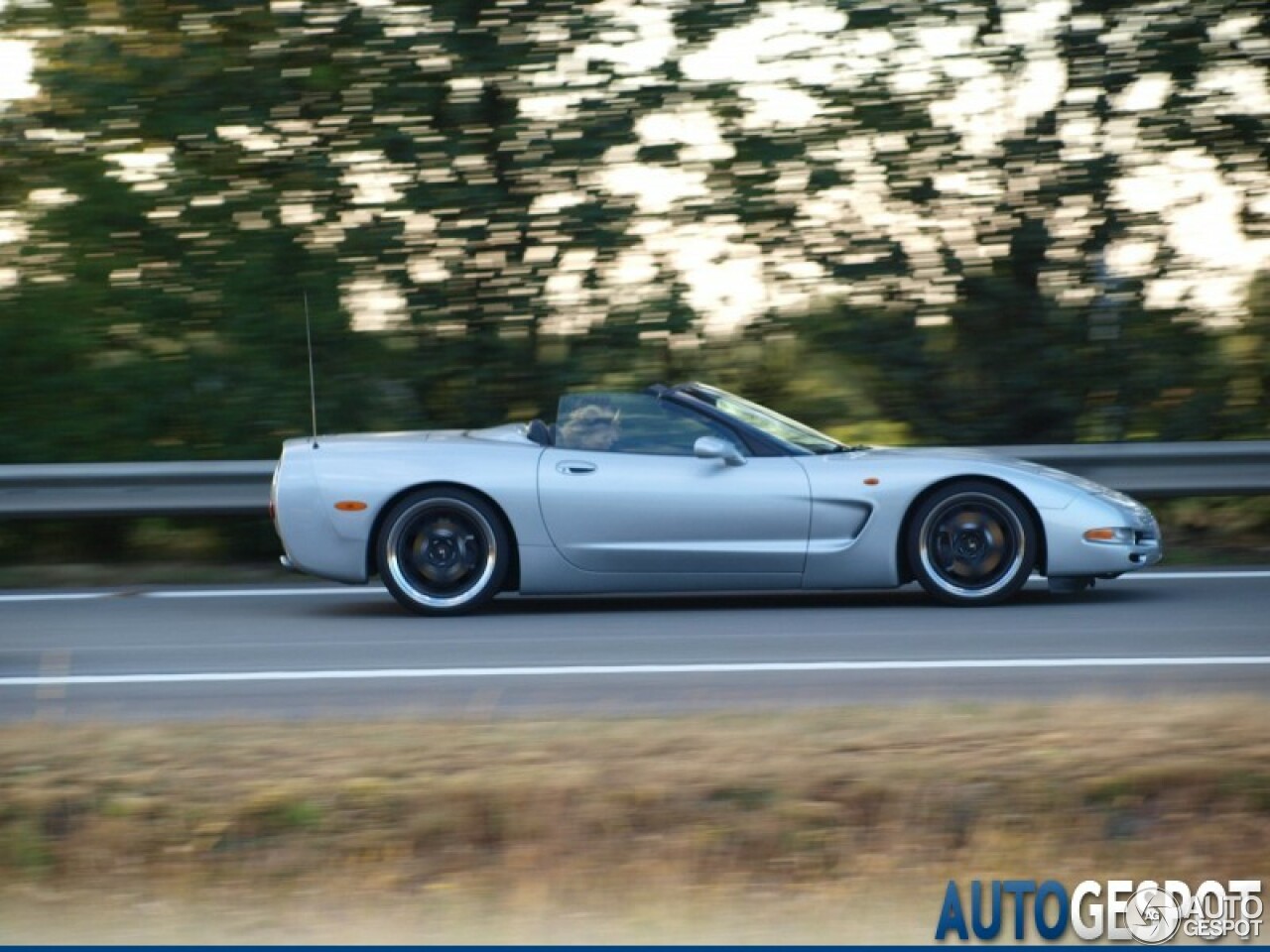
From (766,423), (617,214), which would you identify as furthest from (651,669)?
(617,214)

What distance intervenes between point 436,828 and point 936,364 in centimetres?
791

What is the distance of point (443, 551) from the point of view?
878cm

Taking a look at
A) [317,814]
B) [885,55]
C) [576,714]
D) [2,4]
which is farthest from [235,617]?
[885,55]

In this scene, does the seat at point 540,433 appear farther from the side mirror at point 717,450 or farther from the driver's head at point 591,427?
the side mirror at point 717,450

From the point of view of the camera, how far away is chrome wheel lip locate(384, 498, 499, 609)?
28.6 ft

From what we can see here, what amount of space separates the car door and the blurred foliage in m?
3.27

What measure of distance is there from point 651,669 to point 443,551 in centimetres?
197

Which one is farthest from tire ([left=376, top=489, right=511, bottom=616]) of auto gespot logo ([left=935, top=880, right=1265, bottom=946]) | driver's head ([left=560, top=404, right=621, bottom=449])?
auto gespot logo ([left=935, top=880, right=1265, bottom=946])

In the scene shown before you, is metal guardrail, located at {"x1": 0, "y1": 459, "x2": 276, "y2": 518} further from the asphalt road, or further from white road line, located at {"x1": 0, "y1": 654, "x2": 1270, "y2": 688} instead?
white road line, located at {"x1": 0, "y1": 654, "x2": 1270, "y2": 688}

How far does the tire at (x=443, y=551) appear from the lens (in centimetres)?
870

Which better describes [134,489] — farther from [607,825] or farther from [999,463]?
[607,825]

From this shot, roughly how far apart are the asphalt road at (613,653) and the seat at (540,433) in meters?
0.87

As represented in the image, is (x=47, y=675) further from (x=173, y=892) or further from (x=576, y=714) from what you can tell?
(x=173, y=892)

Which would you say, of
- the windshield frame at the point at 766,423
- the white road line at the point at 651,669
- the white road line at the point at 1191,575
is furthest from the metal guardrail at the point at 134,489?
the white road line at the point at 1191,575
